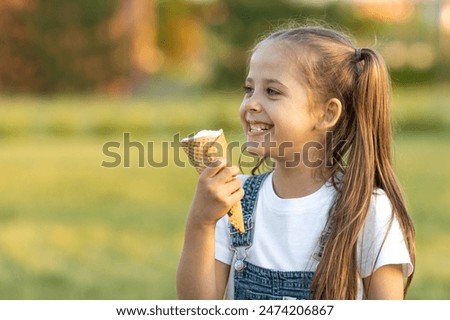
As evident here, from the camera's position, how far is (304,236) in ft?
7.45

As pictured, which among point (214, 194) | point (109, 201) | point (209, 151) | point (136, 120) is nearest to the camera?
point (214, 194)

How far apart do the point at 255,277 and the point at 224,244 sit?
0.16 m

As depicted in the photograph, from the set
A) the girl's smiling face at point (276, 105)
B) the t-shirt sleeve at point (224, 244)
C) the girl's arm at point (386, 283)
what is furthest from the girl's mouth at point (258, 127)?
the girl's arm at point (386, 283)

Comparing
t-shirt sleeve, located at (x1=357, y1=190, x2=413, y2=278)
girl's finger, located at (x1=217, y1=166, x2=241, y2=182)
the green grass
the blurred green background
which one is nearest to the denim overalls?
t-shirt sleeve, located at (x1=357, y1=190, x2=413, y2=278)

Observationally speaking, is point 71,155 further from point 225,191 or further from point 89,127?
point 225,191

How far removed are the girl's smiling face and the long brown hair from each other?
0.12ft


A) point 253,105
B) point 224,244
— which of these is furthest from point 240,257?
point 253,105

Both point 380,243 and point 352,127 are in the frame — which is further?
point 352,127

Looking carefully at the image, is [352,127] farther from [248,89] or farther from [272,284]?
[272,284]

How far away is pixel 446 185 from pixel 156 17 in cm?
2103

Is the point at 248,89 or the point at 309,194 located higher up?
the point at 248,89

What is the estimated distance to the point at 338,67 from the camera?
2357 millimetres

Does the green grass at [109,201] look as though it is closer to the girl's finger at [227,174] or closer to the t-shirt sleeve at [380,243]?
the t-shirt sleeve at [380,243]

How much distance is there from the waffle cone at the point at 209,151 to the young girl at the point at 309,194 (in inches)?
2.9
